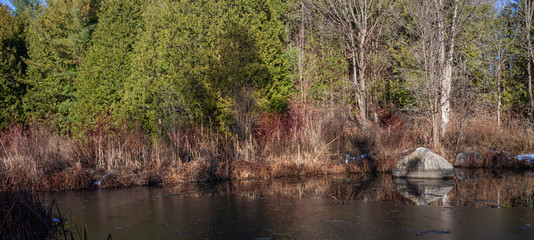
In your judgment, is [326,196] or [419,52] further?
[419,52]

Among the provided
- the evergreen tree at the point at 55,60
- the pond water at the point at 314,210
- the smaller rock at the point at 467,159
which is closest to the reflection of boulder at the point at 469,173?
the pond water at the point at 314,210

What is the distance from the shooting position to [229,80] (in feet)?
41.2

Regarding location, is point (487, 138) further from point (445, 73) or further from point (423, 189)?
point (423, 189)

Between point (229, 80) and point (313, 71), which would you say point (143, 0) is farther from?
point (313, 71)

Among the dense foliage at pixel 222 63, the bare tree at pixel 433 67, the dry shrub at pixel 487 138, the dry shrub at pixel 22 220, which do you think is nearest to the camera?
the dry shrub at pixel 22 220

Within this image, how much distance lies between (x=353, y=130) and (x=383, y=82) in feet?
19.3

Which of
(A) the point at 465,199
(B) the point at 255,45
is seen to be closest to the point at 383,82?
(B) the point at 255,45

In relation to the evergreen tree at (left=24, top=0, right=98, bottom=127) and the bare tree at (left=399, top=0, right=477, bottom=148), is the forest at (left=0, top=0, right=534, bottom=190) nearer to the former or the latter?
the bare tree at (left=399, top=0, right=477, bottom=148)

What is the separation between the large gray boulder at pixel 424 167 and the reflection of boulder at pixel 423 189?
0.30m

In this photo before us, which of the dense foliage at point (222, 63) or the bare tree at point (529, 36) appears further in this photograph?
the bare tree at point (529, 36)

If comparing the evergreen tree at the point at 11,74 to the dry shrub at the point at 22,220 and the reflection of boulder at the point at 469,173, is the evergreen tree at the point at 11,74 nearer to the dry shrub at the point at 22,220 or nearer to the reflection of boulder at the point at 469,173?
the dry shrub at the point at 22,220

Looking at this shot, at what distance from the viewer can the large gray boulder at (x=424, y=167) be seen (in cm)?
1154

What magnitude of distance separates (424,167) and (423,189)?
1966 mm

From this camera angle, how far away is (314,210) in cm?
759
